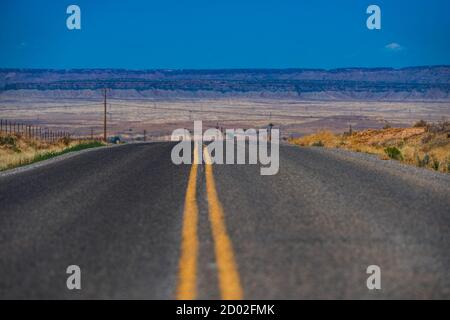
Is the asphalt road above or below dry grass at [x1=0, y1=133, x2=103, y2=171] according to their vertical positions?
above

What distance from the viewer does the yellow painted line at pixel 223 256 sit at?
212 inches

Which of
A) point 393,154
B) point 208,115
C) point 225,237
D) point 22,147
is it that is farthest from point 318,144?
point 208,115

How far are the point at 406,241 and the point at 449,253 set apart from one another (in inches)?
20.9

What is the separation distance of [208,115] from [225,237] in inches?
5644

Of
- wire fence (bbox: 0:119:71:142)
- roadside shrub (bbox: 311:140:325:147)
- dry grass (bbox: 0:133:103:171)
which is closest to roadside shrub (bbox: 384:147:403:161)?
dry grass (bbox: 0:133:103:171)

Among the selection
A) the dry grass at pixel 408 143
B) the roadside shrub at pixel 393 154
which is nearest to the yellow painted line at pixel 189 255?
the dry grass at pixel 408 143

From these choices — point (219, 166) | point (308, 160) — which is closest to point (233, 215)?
point (219, 166)

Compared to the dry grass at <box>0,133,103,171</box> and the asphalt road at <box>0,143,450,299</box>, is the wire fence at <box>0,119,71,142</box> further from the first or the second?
the asphalt road at <box>0,143,450,299</box>

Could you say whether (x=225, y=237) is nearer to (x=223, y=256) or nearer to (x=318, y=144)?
(x=223, y=256)

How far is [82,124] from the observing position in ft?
411

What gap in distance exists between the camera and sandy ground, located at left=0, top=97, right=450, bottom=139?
383ft

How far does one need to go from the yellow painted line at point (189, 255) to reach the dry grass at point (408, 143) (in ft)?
33.4

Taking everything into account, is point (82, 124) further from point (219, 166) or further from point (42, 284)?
point (42, 284)

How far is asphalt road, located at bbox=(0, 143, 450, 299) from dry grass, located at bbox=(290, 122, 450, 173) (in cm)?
783
